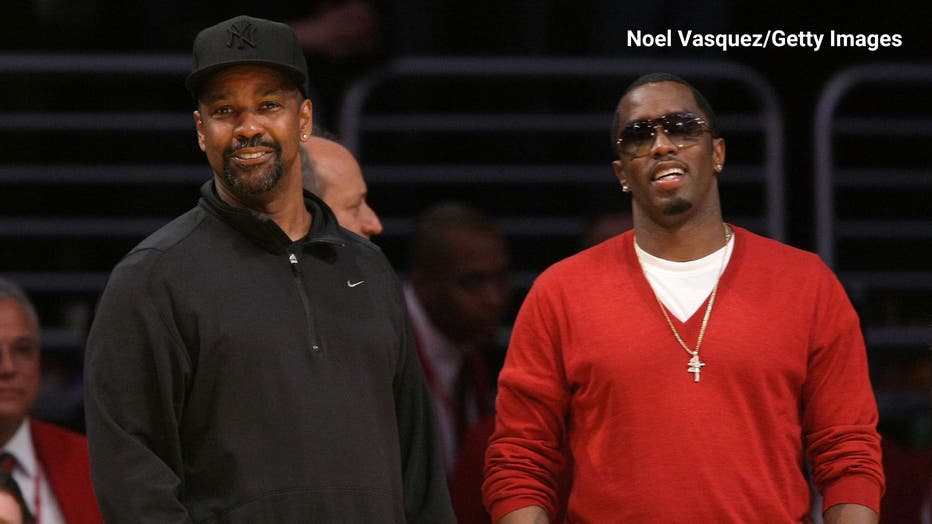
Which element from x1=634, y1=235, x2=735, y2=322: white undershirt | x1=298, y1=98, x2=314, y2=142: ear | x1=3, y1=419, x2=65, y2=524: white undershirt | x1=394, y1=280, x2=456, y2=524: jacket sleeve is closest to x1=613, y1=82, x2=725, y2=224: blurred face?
x1=634, y1=235, x2=735, y2=322: white undershirt

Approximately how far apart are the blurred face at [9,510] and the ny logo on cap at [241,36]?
1103 millimetres

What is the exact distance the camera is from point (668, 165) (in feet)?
12.0

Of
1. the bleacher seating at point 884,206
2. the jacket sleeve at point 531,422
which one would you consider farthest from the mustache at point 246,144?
the bleacher seating at point 884,206

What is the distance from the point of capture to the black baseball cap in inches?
125

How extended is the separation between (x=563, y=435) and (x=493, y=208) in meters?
2.96

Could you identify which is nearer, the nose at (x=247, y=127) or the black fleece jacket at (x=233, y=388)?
the black fleece jacket at (x=233, y=388)

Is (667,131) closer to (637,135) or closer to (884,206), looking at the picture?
(637,135)

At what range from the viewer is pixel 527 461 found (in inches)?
143

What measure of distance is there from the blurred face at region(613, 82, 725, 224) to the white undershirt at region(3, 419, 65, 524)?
2.06m

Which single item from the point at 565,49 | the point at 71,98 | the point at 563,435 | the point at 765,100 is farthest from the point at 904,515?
the point at 71,98

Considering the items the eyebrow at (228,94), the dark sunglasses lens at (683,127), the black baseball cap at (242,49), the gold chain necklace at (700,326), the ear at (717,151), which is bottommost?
the gold chain necklace at (700,326)

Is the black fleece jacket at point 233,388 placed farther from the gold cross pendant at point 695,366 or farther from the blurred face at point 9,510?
the gold cross pendant at point 695,366

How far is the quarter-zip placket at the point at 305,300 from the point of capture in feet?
10.3

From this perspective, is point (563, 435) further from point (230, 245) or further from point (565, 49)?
point (565, 49)
